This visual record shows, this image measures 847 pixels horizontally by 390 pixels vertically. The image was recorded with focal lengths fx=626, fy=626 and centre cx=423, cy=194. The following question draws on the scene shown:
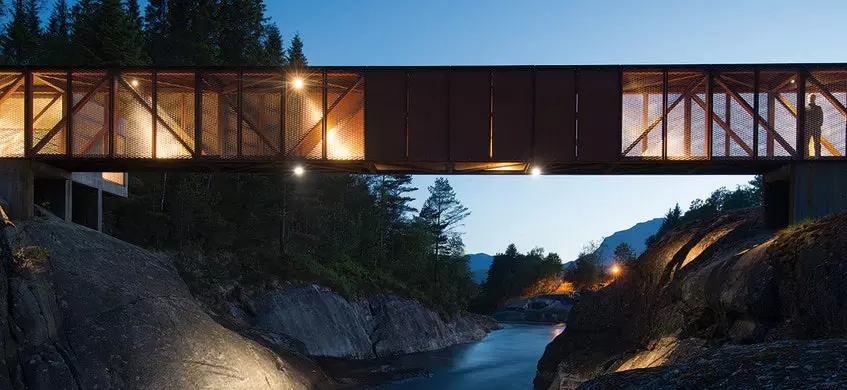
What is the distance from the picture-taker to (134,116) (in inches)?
1027

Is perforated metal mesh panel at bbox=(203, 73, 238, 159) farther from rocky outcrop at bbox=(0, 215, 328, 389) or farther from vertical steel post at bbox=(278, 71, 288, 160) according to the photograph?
rocky outcrop at bbox=(0, 215, 328, 389)

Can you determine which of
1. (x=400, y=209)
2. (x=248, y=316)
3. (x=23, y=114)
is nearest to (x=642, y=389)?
(x=23, y=114)

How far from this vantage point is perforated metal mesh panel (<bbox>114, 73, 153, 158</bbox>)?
25.6 metres

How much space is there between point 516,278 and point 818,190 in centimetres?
10342

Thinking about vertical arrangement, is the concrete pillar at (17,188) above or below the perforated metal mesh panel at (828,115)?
below

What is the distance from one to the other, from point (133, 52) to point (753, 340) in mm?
47916

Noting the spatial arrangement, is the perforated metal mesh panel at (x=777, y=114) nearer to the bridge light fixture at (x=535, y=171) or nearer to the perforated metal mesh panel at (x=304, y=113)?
the bridge light fixture at (x=535, y=171)

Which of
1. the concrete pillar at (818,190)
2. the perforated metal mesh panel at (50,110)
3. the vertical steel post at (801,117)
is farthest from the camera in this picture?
the perforated metal mesh panel at (50,110)

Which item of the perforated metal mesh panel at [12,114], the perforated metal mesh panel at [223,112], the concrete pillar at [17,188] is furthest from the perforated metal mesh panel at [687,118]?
the perforated metal mesh panel at [12,114]

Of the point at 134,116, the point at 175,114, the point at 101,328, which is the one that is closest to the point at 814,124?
the point at 175,114

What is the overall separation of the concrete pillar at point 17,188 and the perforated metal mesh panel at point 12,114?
649mm

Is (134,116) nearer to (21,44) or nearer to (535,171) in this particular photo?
(535,171)

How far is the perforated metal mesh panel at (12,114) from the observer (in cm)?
2544

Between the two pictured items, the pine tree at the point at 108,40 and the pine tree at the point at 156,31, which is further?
the pine tree at the point at 156,31
